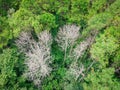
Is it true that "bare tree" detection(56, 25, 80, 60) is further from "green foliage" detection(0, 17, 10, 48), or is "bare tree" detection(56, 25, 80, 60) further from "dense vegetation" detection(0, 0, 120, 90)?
"green foliage" detection(0, 17, 10, 48)

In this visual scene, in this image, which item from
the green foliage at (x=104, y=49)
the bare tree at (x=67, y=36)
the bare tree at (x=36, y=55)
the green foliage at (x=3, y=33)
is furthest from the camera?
the green foliage at (x=3, y=33)

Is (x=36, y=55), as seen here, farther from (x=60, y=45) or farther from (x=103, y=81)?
(x=103, y=81)

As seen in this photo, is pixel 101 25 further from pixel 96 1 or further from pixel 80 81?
pixel 80 81

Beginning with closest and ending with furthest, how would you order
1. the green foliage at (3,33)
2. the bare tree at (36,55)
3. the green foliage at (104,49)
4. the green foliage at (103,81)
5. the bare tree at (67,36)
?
the green foliage at (103,81) < the bare tree at (36,55) < the green foliage at (104,49) < the bare tree at (67,36) < the green foliage at (3,33)

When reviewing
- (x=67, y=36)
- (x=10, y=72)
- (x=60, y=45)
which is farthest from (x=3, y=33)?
(x=67, y=36)

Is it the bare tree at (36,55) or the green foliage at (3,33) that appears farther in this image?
the green foliage at (3,33)

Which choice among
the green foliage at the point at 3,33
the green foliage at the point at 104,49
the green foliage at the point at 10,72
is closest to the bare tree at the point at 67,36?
the green foliage at the point at 104,49

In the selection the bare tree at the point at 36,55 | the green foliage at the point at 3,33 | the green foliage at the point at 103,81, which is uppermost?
the green foliage at the point at 3,33

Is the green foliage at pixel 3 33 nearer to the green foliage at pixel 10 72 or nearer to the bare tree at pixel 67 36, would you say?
the green foliage at pixel 10 72

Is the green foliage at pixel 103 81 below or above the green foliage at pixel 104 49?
below
